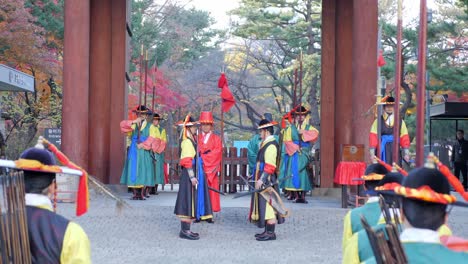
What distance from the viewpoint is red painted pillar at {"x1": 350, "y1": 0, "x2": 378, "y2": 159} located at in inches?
525

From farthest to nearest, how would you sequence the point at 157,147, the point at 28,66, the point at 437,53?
the point at 437,53
the point at 28,66
the point at 157,147

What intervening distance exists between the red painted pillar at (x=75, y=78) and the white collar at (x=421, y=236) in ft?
38.1

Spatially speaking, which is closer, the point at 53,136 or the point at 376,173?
the point at 376,173

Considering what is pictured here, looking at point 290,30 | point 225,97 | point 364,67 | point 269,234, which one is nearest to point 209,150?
point 269,234

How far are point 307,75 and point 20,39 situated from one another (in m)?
11.7

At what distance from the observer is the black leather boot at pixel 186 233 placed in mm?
10317

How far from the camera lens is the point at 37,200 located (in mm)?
3857

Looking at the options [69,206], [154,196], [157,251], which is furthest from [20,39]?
[157,251]

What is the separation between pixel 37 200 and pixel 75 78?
1047 centimetres

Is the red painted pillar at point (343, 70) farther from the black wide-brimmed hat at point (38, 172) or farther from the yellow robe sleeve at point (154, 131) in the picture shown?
the black wide-brimmed hat at point (38, 172)

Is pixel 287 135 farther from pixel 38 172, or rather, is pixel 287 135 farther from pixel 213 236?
pixel 38 172

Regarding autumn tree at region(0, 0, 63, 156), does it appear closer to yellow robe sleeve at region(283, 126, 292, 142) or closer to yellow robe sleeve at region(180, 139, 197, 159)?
yellow robe sleeve at region(283, 126, 292, 142)

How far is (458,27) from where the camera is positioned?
A: 23922 millimetres

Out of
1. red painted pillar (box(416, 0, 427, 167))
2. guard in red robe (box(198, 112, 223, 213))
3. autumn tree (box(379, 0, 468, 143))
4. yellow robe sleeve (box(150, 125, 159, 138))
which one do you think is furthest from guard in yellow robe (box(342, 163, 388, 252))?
autumn tree (box(379, 0, 468, 143))
